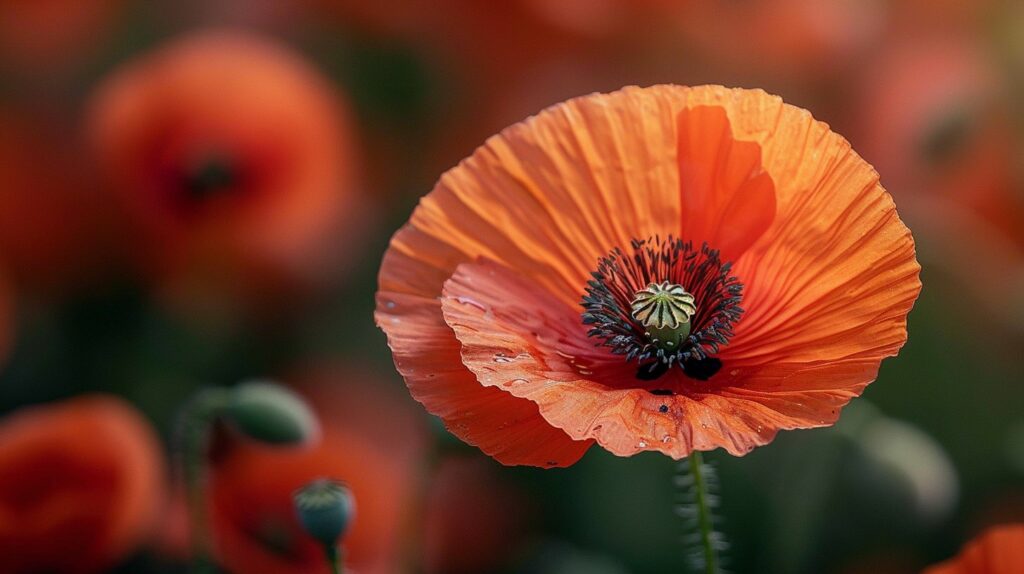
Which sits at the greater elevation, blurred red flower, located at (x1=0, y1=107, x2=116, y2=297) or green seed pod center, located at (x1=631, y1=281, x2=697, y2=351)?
blurred red flower, located at (x1=0, y1=107, x2=116, y2=297)

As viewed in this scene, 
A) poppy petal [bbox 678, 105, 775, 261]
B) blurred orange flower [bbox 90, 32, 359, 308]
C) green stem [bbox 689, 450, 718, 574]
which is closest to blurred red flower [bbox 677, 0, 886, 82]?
blurred orange flower [bbox 90, 32, 359, 308]

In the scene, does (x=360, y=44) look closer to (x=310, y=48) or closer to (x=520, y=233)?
(x=310, y=48)

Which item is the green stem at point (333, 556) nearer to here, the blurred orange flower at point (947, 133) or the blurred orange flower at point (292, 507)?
the blurred orange flower at point (292, 507)

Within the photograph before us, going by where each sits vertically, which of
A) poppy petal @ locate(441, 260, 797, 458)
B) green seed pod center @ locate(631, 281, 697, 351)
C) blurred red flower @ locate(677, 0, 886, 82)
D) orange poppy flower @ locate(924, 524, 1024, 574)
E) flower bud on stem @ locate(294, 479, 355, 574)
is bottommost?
orange poppy flower @ locate(924, 524, 1024, 574)

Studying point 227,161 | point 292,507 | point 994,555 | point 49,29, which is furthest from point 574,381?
point 49,29

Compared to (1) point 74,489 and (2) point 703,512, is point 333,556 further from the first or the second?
(1) point 74,489

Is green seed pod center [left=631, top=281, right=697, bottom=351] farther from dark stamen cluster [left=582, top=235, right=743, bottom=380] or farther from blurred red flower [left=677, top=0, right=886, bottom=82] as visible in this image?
blurred red flower [left=677, top=0, right=886, bottom=82]

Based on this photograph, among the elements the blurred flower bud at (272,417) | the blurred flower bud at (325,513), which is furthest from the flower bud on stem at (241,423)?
the blurred flower bud at (325,513)

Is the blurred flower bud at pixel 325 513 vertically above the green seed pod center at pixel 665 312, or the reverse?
the green seed pod center at pixel 665 312
